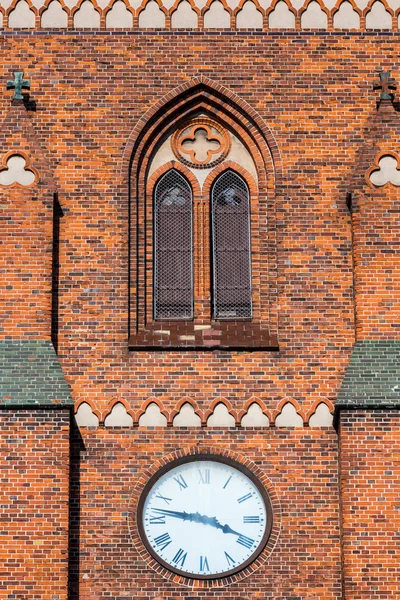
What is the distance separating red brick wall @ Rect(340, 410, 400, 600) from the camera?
20.8 meters

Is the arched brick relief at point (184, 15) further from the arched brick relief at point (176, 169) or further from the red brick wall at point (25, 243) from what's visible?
the red brick wall at point (25, 243)

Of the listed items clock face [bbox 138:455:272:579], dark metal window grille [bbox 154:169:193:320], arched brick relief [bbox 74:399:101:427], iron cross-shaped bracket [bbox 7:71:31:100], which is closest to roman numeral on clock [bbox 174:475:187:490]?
clock face [bbox 138:455:272:579]

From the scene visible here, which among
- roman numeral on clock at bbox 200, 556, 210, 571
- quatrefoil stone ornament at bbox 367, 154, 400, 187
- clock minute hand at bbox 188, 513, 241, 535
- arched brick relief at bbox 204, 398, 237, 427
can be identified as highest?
quatrefoil stone ornament at bbox 367, 154, 400, 187

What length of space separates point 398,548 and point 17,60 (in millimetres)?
7894

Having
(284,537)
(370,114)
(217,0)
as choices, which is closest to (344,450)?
(284,537)

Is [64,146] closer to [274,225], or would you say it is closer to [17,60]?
[17,60]

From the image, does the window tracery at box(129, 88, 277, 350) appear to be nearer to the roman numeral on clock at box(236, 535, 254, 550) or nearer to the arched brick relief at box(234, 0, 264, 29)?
the arched brick relief at box(234, 0, 264, 29)

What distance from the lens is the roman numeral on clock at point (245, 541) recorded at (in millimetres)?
21328

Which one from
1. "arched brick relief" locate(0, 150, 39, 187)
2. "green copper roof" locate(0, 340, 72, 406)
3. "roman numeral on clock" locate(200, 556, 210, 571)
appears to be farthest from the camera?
"arched brick relief" locate(0, 150, 39, 187)

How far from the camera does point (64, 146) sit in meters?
23.1

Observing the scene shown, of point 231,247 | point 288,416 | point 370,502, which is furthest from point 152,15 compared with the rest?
point 370,502

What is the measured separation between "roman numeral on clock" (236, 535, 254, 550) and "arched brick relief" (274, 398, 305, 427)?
1415 millimetres

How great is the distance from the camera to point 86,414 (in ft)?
71.8

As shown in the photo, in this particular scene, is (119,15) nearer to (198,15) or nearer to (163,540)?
(198,15)
